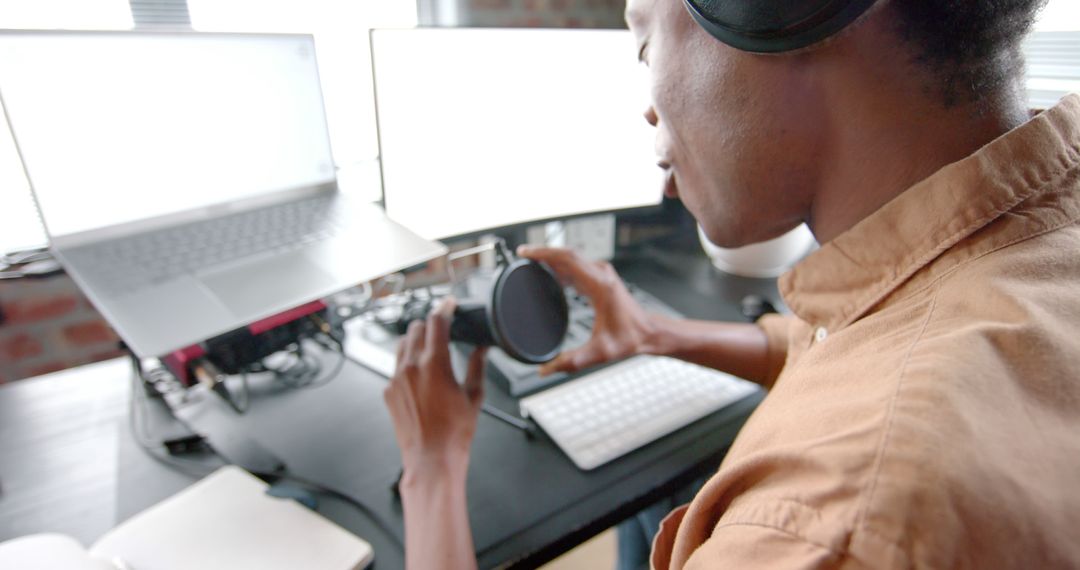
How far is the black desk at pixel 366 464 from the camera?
593 millimetres

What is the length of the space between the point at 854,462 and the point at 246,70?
818 mm

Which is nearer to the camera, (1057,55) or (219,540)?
(219,540)

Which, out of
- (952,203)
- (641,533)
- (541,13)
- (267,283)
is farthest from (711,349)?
(541,13)

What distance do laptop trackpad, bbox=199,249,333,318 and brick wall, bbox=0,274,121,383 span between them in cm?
52

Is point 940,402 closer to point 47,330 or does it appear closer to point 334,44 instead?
point 334,44

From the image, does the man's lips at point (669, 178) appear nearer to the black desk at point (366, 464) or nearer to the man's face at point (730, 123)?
the man's face at point (730, 123)

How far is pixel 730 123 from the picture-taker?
45 cm

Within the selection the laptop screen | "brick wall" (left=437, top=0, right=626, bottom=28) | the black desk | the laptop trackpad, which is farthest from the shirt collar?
"brick wall" (left=437, top=0, right=626, bottom=28)

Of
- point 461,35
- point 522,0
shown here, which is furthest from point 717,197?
point 522,0

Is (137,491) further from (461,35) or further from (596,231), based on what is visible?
(596,231)

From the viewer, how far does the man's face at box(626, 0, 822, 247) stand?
1.37ft

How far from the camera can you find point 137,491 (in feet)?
2.09

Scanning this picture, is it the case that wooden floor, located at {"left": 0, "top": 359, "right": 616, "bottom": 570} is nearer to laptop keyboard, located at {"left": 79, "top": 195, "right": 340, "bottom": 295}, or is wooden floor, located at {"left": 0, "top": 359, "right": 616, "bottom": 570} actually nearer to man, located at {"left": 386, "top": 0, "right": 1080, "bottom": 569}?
laptop keyboard, located at {"left": 79, "top": 195, "right": 340, "bottom": 295}

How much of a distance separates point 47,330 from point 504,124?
3.15ft
